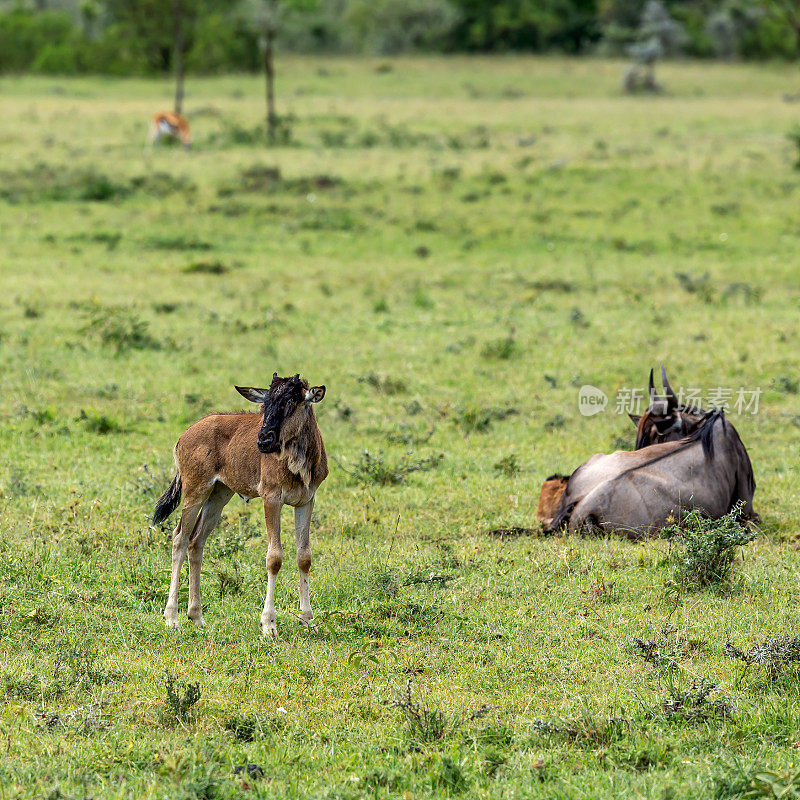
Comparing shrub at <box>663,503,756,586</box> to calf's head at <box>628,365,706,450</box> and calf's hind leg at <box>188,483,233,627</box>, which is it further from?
calf's hind leg at <box>188,483,233,627</box>

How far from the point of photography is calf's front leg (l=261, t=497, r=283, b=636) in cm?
666

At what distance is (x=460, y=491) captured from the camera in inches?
389

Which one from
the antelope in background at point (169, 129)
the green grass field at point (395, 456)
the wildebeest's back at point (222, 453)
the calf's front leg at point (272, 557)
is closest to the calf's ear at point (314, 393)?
the wildebeest's back at point (222, 453)

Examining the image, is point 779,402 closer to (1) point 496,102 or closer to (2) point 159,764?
(2) point 159,764

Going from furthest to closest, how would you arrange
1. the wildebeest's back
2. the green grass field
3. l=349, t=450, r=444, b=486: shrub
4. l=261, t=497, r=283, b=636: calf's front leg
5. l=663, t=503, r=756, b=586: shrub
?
l=349, t=450, r=444, b=486: shrub, l=663, t=503, r=756, b=586: shrub, the wildebeest's back, l=261, t=497, r=283, b=636: calf's front leg, the green grass field

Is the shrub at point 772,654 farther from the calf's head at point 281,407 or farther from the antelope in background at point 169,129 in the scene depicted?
the antelope in background at point 169,129

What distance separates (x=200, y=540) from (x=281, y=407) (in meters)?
1.18

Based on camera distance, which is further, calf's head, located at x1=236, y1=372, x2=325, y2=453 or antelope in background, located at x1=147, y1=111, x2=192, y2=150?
antelope in background, located at x1=147, y1=111, x2=192, y2=150

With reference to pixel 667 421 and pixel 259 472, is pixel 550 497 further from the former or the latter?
pixel 259 472

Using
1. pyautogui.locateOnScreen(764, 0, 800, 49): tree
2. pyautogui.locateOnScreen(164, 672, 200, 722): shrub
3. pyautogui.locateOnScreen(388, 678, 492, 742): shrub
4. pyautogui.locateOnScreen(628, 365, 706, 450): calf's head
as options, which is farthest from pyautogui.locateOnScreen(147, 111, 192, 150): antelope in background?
pyautogui.locateOnScreen(388, 678, 492, 742): shrub

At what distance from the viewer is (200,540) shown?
7.06 m

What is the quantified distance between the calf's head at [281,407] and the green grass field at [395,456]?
1225 mm

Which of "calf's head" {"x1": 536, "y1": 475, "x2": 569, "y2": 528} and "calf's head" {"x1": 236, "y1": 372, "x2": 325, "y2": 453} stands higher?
"calf's head" {"x1": 236, "y1": 372, "x2": 325, "y2": 453}

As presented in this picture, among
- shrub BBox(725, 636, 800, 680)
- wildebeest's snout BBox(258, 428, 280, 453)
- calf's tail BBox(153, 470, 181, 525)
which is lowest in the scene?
shrub BBox(725, 636, 800, 680)
